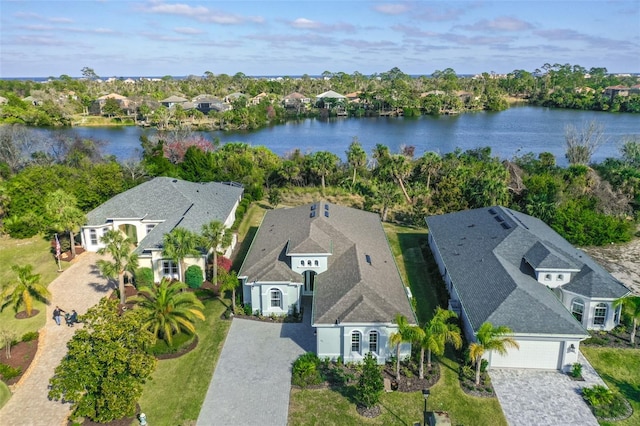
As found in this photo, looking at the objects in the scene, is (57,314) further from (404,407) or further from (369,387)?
(404,407)

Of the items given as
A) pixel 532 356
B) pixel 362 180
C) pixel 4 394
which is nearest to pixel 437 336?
pixel 532 356

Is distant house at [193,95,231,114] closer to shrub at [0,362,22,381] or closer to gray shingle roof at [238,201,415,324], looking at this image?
gray shingle roof at [238,201,415,324]

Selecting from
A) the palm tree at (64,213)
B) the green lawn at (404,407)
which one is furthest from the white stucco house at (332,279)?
the palm tree at (64,213)

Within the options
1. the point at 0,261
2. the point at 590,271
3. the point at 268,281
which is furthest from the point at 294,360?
the point at 0,261

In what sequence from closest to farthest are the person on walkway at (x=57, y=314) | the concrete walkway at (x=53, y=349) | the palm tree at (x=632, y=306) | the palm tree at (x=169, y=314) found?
the concrete walkway at (x=53, y=349) < the palm tree at (x=169, y=314) < the palm tree at (x=632, y=306) < the person on walkway at (x=57, y=314)

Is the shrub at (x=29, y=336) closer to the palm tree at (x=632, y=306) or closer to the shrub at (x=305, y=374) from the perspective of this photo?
the shrub at (x=305, y=374)

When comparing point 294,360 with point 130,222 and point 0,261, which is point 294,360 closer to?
point 130,222

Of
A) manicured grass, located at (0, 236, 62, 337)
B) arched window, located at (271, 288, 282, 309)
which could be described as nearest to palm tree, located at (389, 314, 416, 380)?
arched window, located at (271, 288, 282, 309)
